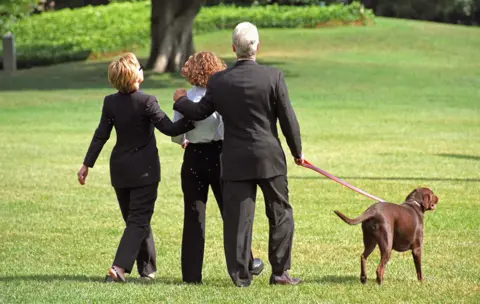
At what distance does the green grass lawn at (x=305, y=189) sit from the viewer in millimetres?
8211

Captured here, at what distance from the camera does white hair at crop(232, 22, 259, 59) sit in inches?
311

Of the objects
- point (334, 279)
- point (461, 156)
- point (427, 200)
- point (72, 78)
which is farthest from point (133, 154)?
point (72, 78)

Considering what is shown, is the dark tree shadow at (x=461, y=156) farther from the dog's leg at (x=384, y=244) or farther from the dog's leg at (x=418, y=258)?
the dog's leg at (x=384, y=244)

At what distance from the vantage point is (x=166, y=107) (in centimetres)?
2803

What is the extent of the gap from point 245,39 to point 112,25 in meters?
45.3

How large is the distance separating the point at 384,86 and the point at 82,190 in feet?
67.6

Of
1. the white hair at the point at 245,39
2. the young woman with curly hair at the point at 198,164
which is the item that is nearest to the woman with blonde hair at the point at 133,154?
the young woman with curly hair at the point at 198,164

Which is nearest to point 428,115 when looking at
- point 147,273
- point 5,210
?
point 5,210

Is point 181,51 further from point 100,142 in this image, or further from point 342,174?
point 100,142

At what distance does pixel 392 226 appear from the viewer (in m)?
7.98

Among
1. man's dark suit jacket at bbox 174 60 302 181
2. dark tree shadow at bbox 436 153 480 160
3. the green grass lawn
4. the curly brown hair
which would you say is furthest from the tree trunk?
man's dark suit jacket at bbox 174 60 302 181

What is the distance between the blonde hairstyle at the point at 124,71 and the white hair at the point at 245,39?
2.57ft

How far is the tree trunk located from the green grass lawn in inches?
75.1

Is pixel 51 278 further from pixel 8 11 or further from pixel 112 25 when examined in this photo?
pixel 112 25
